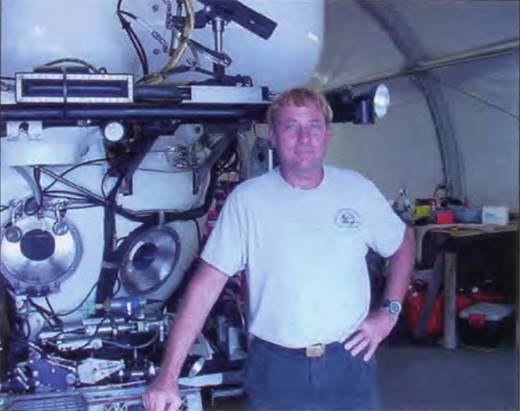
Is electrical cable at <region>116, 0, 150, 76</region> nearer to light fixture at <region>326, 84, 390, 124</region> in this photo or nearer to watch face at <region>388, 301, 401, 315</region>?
light fixture at <region>326, 84, 390, 124</region>

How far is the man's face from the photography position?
202 centimetres

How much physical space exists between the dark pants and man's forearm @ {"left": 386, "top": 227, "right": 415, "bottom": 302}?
28 centimetres

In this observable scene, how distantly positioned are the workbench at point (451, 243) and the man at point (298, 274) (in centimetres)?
249

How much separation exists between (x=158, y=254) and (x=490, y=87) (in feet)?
8.41

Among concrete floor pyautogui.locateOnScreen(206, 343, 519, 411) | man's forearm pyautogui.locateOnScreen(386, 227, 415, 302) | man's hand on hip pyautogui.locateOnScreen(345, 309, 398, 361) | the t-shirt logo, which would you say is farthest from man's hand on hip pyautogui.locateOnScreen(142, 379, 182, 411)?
concrete floor pyautogui.locateOnScreen(206, 343, 519, 411)

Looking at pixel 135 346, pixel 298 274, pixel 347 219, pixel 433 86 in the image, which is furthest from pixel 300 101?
pixel 433 86

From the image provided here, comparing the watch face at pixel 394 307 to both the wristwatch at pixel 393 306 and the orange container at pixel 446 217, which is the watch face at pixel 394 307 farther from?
the orange container at pixel 446 217

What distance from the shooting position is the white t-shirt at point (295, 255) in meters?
1.99

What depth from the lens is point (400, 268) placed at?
2.26m

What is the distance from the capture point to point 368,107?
2.38 metres

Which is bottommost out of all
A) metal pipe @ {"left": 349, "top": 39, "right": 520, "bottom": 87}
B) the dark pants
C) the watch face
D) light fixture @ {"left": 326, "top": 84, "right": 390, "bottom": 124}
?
the dark pants

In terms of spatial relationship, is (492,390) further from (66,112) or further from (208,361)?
(66,112)

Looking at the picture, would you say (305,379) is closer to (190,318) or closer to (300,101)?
(190,318)

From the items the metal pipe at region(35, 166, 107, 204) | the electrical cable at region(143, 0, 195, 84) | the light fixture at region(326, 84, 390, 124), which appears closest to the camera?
the light fixture at region(326, 84, 390, 124)
